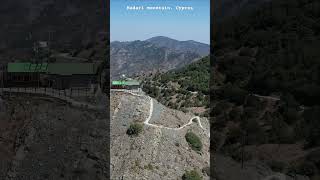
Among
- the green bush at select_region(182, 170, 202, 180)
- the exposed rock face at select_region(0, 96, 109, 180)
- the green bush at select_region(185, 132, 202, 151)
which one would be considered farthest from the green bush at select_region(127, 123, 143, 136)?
the green bush at select_region(182, 170, 202, 180)

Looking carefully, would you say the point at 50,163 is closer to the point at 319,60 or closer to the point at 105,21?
the point at 319,60

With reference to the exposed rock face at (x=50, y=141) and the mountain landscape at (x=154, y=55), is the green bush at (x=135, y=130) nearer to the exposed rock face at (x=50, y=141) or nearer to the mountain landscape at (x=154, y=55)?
the exposed rock face at (x=50, y=141)

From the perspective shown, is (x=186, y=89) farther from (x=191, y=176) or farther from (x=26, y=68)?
(x=191, y=176)

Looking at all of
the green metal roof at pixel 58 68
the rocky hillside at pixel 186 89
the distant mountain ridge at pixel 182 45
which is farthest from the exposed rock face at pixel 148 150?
the distant mountain ridge at pixel 182 45

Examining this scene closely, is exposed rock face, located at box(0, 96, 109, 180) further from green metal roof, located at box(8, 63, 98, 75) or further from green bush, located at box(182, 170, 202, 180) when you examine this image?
green bush, located at box(182, 170, 202, 180)

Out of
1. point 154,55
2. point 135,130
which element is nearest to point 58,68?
point 135,130

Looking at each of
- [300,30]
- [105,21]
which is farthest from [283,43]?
[105,21]
